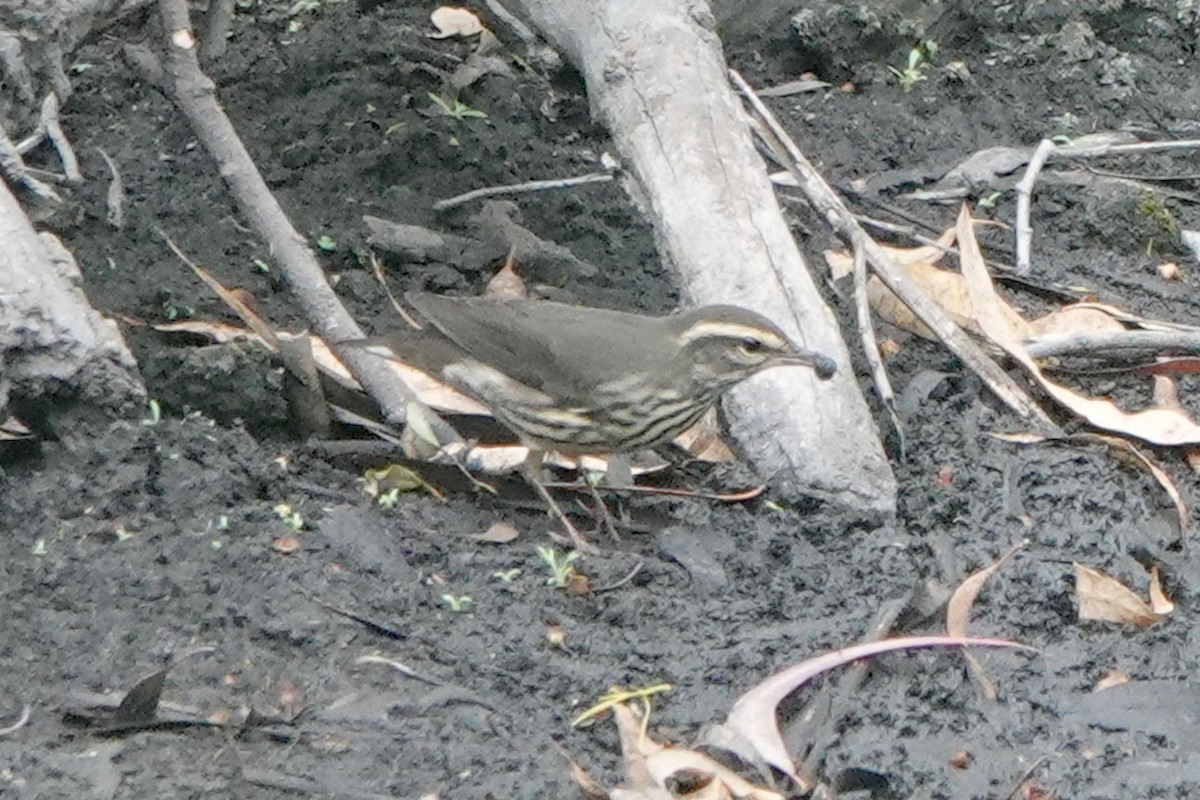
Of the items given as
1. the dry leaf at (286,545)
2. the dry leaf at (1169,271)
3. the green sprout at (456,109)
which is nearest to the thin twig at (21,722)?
the dry leaf at (286,545)

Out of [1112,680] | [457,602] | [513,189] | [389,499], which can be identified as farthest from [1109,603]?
[513,189]

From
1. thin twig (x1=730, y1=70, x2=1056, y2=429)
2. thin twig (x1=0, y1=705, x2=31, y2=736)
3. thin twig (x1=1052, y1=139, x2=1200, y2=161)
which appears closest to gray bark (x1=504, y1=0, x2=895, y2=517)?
thin twig (x1=730, y1=70, x2=1056, y2=429)

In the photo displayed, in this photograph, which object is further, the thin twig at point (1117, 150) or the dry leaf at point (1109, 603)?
the thin twig at point (1117, 150)

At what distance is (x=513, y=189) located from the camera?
6.24m

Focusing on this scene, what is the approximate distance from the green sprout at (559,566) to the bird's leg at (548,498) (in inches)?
2.0

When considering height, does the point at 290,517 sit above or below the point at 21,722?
below

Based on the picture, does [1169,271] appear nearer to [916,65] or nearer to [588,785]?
[916,65]

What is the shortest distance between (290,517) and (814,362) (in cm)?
137

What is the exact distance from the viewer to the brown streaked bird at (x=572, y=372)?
5.03 metres

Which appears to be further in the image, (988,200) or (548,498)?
(988,200)

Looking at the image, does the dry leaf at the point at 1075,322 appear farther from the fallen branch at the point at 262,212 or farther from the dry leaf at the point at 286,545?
the dry leaf at the point at 286,545

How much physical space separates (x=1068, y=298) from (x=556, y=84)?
1.86 metres

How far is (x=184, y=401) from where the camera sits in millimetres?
4949

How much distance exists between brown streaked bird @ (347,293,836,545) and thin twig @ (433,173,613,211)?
3.73ft
